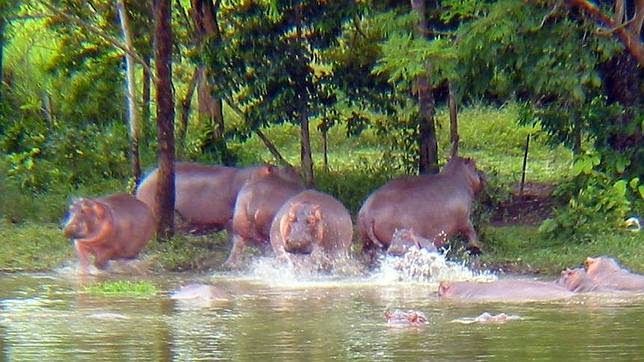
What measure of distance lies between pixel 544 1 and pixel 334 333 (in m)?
4.64

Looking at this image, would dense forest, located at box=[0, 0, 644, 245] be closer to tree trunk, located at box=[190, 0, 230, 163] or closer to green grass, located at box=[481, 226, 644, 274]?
tree trunk, located at box=[190, 0, 230, 163]

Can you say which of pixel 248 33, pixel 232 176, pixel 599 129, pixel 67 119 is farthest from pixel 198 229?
pixel 67 119

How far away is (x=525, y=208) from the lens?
51.4 feet

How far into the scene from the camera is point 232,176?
13844 mm

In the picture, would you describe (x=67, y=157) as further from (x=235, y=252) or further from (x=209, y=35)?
(x=235, y=252)

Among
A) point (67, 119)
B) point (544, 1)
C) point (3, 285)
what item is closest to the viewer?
point (3, 285)

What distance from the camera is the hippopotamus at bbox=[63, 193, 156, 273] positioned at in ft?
40.3

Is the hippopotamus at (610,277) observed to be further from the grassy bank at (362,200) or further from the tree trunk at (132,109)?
the tree trunk at (132,109)

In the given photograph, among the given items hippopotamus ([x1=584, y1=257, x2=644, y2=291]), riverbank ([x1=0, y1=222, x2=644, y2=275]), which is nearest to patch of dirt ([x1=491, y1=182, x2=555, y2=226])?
riverbank ([x1=0, y1=222, x2=644, y2=275])

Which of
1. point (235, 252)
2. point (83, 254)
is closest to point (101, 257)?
point (83, 254)

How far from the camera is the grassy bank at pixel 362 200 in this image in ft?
41.0

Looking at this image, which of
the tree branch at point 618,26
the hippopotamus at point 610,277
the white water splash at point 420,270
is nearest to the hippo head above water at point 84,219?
the white water splash at point 420,270

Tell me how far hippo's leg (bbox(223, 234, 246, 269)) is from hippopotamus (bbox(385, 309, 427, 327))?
3.68 metres

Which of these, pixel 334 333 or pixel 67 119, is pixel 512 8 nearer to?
pixel 334 333
